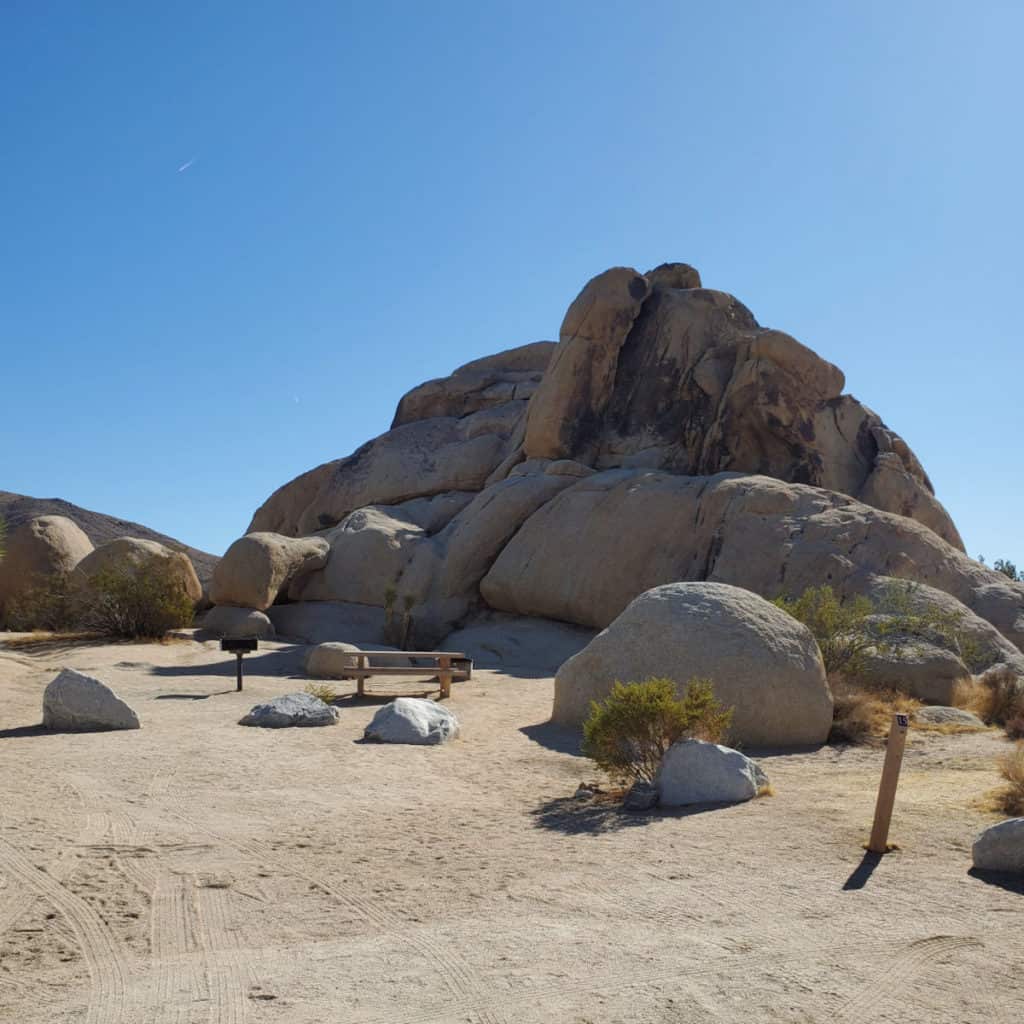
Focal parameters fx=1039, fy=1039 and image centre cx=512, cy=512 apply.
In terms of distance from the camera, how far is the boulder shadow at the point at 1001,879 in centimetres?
575

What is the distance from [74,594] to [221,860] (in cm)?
1627

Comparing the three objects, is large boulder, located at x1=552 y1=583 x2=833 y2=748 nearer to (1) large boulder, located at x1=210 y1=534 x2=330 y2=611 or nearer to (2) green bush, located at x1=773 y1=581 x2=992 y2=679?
(2) green bush, located at x1=773 y1=581 x2=992 y2=679

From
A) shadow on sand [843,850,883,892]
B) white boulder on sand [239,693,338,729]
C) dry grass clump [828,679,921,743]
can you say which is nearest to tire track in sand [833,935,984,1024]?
shadow on sand [843,850,883,892]

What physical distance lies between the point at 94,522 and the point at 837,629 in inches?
1629

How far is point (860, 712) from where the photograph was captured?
444 inches

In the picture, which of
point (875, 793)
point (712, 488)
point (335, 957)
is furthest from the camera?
point (712, 488)

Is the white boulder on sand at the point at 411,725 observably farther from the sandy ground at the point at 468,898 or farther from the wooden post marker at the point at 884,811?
the wooden post marker at the point at 884,811

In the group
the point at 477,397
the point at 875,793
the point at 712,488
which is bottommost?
the point at 875,793

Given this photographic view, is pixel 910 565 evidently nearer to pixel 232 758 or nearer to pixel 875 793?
pixel 875 793

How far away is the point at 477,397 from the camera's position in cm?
3008

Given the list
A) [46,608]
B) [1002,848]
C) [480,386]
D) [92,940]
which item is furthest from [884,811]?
[480,386]

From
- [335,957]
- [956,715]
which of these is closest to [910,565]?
[956,715]

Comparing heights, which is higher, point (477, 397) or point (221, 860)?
point (477, 397)

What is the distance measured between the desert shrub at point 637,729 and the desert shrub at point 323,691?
17.4 feet
